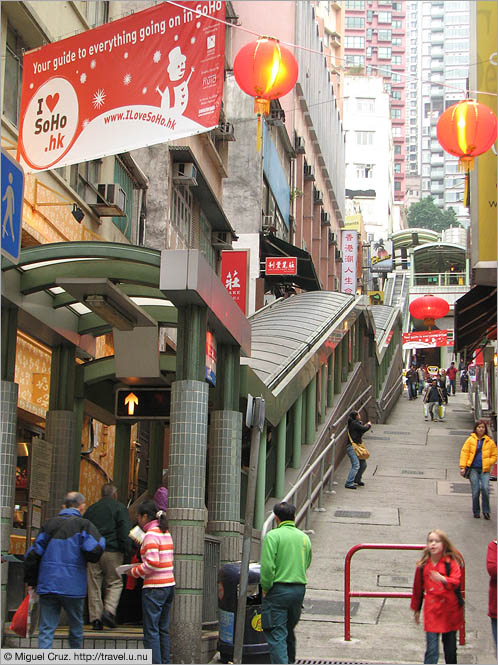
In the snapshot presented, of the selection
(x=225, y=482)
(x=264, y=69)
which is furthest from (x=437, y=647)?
(x=264, y=69)

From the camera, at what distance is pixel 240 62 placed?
13.9 meters

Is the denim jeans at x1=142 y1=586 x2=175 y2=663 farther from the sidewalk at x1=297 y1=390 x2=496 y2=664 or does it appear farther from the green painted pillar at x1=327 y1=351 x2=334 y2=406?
the green painted pillar at x1=327 y1=351 x2=334 y2=406

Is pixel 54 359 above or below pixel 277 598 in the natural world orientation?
above

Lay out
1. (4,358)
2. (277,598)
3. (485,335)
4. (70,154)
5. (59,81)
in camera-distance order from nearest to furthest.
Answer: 1. (277,598)
2. (4,358)
3. (70,154)
4. (59,81)
5. (485,335)

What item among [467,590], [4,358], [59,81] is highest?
[59,81]

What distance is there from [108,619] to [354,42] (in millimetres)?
154504

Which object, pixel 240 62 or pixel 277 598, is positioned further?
pixel 240 62

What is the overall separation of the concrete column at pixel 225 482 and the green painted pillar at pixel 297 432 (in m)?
4.56

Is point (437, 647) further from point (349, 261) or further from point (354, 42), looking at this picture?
point (354, 42)

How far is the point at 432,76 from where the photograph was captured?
18738cm

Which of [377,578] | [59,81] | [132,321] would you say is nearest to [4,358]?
[132,321]

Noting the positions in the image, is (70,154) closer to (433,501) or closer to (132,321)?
(132,321)

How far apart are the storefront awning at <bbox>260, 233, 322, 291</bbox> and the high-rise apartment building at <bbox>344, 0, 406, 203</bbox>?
120170mm

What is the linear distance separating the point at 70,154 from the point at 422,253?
58.3m
